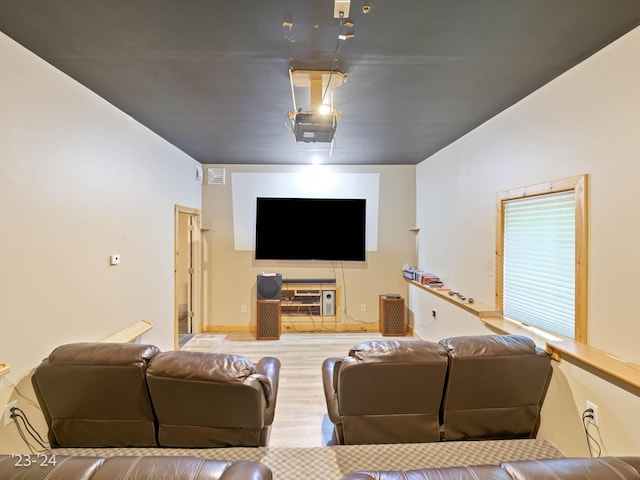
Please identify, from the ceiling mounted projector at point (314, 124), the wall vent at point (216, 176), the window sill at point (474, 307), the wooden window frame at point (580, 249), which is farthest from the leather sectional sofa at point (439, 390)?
the wall vent at point (216, 176)

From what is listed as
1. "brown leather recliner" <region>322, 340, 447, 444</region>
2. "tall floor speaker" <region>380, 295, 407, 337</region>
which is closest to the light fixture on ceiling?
"brown leather recliner" <region>322, 340, 447, 444</region>

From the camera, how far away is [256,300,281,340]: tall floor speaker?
4.62 m

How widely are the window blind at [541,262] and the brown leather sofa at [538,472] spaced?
4.63ft

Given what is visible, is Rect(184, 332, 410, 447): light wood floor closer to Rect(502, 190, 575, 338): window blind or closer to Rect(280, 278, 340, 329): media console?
Rect(280, 278, 340, 329): media console

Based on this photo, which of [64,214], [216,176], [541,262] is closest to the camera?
[64,214]

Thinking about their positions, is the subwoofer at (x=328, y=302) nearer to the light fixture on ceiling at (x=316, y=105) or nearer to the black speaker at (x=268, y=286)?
the black speaker at (x=268, y=286)

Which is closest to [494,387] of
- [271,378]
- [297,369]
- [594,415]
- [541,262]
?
[594,415]

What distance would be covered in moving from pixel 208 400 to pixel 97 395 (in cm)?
Result: 72

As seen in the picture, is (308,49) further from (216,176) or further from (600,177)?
(216,176)

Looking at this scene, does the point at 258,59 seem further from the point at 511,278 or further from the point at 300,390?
the point at 300,390

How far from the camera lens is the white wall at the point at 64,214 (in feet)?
5.84

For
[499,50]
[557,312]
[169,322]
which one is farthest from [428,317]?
[169,322]

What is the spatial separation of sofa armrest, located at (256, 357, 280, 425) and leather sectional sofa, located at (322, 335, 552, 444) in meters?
0.39

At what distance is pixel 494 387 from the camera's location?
1862 millimetres
